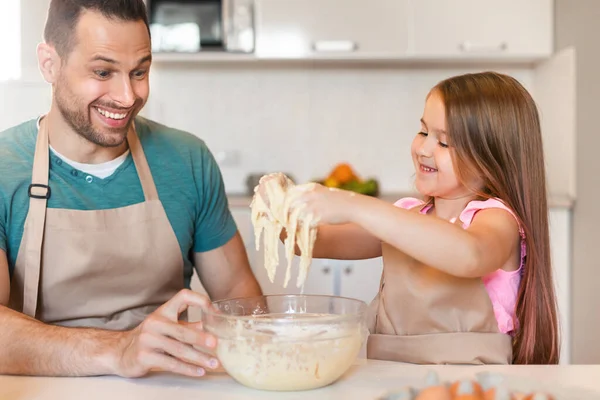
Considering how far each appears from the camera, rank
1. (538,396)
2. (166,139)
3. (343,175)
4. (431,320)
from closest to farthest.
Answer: (538,396) < (431,320) < (166,139) < (343,175)

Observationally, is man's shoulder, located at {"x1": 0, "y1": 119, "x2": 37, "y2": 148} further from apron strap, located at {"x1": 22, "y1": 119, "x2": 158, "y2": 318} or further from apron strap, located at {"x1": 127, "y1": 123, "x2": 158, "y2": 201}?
apron strap, located at {"x1": 127, "y1": 123, "x2": 158, "y2": 201}

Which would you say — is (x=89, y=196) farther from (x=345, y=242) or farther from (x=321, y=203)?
(x=321, y=203)

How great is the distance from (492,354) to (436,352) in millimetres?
95

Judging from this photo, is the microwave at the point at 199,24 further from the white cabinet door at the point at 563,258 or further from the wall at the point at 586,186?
the white cabinet door at the point at 563,258

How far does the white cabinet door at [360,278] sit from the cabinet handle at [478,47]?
3.31ft

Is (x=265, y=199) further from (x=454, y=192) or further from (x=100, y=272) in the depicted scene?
(x=100, y=272)

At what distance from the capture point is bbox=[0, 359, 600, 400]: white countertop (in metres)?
1.04

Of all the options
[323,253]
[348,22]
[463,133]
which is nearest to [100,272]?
[323,253]

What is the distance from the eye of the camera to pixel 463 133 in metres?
1.42

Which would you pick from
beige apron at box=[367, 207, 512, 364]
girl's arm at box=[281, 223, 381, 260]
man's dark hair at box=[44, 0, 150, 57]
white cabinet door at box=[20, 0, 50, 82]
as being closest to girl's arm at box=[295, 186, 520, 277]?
beige apron at box=[367, 207, 512, 364]

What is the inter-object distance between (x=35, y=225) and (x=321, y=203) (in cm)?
72

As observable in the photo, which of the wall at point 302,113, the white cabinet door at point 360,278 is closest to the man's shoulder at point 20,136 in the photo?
the white cabinet door at point 360,278

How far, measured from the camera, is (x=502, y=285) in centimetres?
141

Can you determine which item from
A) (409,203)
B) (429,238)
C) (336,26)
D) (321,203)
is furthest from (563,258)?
(321,203)
